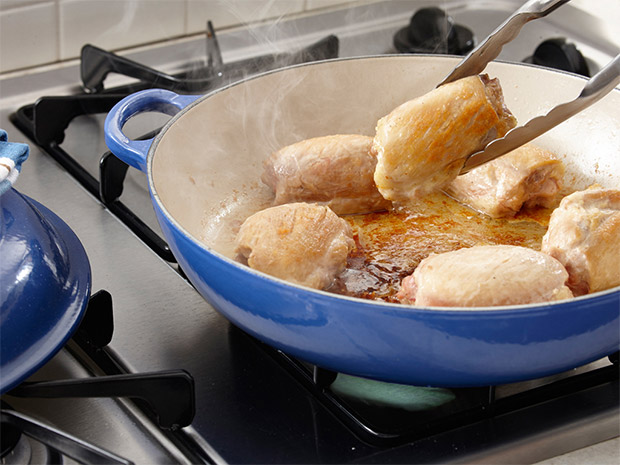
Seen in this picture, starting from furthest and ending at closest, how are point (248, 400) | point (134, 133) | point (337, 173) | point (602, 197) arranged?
point (134, 133), point (337, 173), point (602, 197), point (248, 400)

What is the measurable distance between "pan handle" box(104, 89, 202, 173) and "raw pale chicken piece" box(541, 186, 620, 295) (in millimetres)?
479

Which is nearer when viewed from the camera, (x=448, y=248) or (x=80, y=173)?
(x=448, y=248)

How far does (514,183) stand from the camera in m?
1.08

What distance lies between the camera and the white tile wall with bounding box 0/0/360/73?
4.84ft

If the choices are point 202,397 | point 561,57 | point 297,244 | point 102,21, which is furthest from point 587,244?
point 102,21

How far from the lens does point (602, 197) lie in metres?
0.93

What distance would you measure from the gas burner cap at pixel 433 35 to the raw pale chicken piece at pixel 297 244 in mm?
812

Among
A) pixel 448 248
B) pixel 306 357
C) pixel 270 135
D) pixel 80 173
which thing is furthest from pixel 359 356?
pixel 80 173

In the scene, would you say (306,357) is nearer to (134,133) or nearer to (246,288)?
(246,288)

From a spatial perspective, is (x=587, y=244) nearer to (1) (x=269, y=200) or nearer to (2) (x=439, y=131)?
(2) (x=439, y=131)

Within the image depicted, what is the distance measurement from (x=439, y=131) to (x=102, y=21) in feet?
2.90

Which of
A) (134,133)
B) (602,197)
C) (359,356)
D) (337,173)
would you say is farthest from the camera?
(134,133)

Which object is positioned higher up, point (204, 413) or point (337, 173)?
point (337, 173)

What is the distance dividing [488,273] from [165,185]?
0.43m
